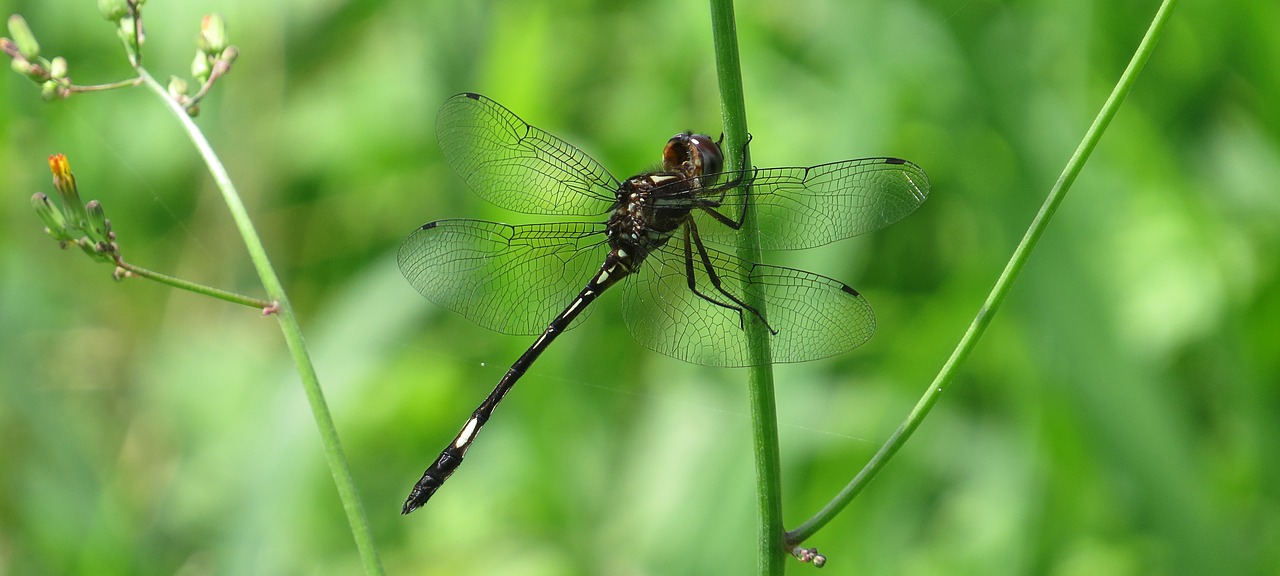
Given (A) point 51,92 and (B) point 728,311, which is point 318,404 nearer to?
(A) point 51,92

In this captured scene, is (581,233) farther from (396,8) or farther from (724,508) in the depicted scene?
(396,8)

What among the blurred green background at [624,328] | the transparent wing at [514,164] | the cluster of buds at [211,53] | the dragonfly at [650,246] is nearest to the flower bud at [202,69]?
the cluster of buds at [211,53]

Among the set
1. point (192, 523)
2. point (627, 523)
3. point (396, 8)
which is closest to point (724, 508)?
point (627, 523)

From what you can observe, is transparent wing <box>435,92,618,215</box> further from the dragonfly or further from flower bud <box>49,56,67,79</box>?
flower bud <box>49,56,67,79</box>

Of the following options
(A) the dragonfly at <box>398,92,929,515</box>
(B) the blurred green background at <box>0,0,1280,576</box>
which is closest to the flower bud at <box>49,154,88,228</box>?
(A) the dragonfly at <box>398,92,929,515</box>

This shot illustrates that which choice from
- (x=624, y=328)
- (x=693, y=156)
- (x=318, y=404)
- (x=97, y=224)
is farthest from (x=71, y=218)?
(x=624, y=328)
